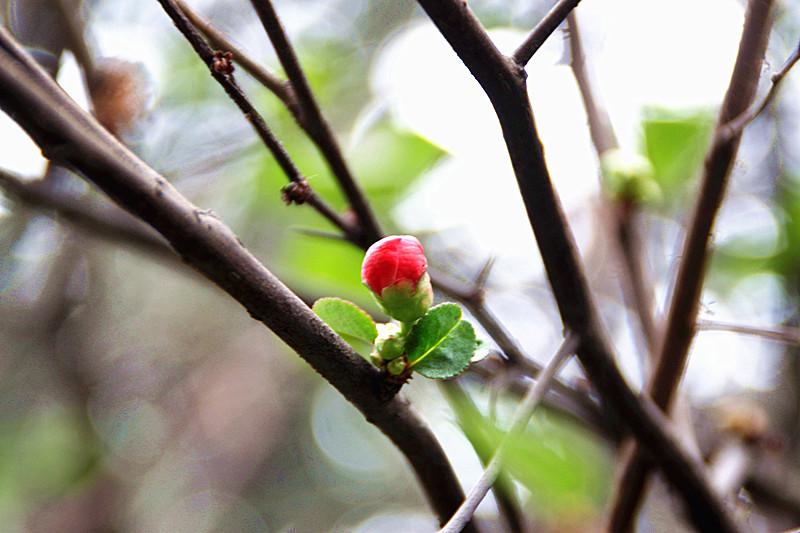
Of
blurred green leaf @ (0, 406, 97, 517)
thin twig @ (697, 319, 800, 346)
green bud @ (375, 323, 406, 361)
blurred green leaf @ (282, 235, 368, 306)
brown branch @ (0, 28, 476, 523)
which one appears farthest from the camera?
blurred green leaf @ (0, 406, 97, 517)

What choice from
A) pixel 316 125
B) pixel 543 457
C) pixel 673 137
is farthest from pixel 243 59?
pixel 673 137

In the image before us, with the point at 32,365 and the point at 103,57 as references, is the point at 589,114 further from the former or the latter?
the point at 32,365

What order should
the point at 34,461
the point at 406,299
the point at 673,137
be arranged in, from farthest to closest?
the point at 34,461 < the point at 673,137 < the point at 406,299

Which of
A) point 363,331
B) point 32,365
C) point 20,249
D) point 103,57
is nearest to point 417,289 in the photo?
point 363,331

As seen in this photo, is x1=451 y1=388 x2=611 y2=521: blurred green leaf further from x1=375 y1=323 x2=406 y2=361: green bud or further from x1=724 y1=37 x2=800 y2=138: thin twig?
x1=724 y1=37 x2=800 y2=138: thin twig

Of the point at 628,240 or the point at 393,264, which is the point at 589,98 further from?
the point at 393,264

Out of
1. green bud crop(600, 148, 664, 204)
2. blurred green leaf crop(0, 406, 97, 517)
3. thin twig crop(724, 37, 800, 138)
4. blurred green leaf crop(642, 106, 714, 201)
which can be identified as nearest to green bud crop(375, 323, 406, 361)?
thin twig crop(724, 37, 800, 138)

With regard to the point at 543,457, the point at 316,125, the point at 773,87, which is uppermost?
the point at 316,125

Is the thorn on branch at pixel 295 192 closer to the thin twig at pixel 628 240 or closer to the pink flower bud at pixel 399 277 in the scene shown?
the pink flower bud at pixel 399 277
